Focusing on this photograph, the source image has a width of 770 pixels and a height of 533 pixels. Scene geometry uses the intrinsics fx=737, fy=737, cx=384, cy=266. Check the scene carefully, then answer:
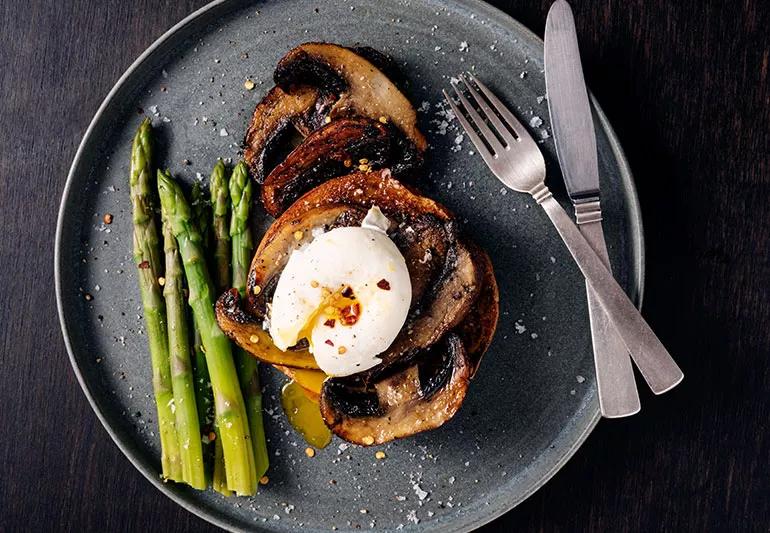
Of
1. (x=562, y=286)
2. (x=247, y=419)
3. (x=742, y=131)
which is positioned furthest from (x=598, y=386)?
(x=247, y=419)

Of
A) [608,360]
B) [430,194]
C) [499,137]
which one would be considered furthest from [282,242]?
[608,360]

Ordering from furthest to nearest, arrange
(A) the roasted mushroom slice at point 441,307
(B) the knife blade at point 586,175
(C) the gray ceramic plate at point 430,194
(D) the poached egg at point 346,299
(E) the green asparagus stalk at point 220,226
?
(E) the green asparagus stalk at point 220,226 → (C) the gray ceramic plate at point 430,194 → (B) the knife blade at point 586,175 → (A) the roasted mushroom slice at point 441,307 → (D) the poached egg at point 346,299

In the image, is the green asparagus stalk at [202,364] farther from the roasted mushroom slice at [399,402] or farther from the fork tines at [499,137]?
the fork tines at [499,137]

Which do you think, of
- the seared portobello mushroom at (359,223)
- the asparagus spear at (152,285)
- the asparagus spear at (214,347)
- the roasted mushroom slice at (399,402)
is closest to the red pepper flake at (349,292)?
the seared portobello mushroom at (359,223)

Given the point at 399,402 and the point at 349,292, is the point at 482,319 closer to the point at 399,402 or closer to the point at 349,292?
the point at 399,402

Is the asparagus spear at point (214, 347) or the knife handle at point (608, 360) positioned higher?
the asparagus spear at point (214, 347)

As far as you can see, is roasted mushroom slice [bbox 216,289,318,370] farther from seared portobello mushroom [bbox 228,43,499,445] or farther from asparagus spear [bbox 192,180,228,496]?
asparagus spear [bbox 192,180,228,496]

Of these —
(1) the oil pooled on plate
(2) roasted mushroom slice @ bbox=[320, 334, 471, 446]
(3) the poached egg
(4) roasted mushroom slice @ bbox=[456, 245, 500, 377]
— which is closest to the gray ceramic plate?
(1) the oil pooled on plate
